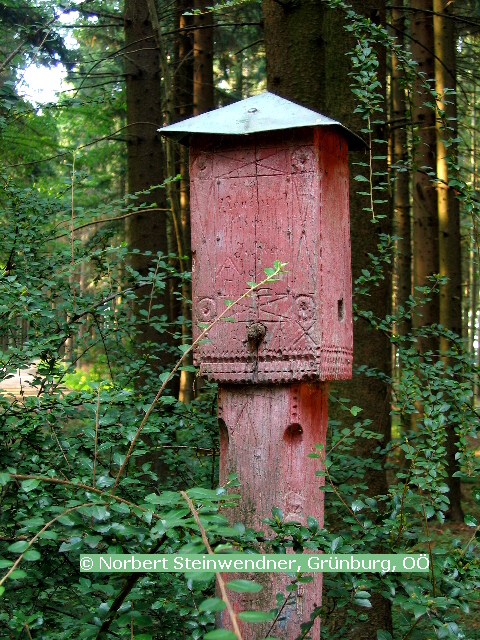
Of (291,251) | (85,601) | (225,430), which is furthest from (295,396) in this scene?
(85,601)

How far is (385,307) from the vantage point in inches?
214

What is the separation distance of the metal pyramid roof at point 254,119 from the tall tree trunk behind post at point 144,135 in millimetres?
4826

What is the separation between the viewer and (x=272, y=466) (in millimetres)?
2900

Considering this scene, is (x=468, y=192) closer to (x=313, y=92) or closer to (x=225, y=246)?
(x=225, y=246)

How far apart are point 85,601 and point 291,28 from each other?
4113 millimetres

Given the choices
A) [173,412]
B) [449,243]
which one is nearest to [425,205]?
[449,243]

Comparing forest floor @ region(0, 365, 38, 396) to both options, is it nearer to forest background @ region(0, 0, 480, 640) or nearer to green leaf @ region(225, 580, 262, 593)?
forest background @ region(0, 0, 480, 640)

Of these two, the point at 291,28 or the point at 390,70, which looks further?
the point at 390,70

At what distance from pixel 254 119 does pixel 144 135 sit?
211 inches

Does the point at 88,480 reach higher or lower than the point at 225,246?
lower

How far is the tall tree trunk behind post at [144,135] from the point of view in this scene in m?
7.95

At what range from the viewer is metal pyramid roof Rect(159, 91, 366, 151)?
9.39ft

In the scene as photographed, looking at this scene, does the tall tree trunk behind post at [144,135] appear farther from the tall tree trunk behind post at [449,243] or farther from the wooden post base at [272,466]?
the wooden post base at [272,466]

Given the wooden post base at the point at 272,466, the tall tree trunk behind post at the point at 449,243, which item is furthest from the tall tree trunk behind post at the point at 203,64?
the wooden post base at the point at 272,466
